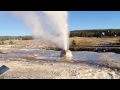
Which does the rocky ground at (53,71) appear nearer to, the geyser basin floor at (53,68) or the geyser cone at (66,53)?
the geyser basin floor at (53,68)

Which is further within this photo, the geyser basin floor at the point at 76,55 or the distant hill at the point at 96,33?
the geyser basin floor at the point at 76,55

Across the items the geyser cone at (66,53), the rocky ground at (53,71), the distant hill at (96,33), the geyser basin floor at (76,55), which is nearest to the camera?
the rocky ground at (53,71)

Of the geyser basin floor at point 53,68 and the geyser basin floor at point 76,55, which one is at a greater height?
the geyser basin floor at point 76,55

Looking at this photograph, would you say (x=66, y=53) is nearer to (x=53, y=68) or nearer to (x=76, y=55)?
(x=53, y=68)

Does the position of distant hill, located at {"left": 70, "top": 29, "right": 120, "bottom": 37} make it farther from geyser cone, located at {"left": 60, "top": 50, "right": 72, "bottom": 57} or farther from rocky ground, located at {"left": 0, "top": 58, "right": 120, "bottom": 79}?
rocky ground, located at {"left": 0, "top": 58, "right": 120, "bottom": 79}

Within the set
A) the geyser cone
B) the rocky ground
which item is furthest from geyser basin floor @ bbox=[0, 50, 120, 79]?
the geyser cone

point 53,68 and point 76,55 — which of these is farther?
point 76,55

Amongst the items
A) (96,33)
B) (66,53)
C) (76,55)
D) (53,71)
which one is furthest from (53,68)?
(96,33)

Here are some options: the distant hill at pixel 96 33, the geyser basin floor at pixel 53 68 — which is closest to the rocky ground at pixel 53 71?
the geyser basin floor at pixel 53 68

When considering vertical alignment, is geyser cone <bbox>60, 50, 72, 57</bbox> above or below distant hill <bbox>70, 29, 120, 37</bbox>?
below

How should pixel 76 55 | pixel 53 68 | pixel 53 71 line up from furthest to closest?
pixel 76 55 < pixel 53 68 < pixel 53 71

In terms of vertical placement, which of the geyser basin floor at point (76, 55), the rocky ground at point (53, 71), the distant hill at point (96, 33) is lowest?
the rocky ground at point (53, 71)
